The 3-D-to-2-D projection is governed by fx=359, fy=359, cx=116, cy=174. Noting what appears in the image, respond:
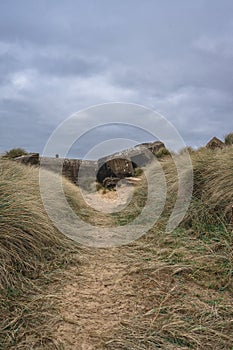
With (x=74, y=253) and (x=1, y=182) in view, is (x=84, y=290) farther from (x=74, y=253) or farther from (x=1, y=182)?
(x=1, y=182)

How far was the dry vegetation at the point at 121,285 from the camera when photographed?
2.21m

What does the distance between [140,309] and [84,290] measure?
21.6 inches

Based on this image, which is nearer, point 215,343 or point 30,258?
point 215,343

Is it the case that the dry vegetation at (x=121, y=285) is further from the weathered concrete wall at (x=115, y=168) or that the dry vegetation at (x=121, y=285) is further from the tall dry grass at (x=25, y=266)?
the weathered concrete wall at (x=115, y=168)

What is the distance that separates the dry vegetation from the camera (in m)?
2.21

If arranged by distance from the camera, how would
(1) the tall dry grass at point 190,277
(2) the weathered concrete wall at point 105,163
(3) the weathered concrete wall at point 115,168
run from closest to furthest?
(1) the tall dry grass at point 190,277 < (3) the weathered concrete wall at point 115,168 < (2) the weathered concrete wall at point 105,163

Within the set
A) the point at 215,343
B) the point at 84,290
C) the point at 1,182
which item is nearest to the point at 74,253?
the point at 84,290

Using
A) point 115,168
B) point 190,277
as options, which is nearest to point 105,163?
point 115,168

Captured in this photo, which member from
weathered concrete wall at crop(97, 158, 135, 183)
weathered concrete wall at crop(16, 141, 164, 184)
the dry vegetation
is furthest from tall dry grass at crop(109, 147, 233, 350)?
weathered concrete wall at crop(16, 141, 164, 184)

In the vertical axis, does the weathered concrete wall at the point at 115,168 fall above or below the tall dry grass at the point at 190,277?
above

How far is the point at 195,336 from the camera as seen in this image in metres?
2.19

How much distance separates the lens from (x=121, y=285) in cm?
296

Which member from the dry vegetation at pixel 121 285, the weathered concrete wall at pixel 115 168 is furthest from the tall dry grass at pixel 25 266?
the weathered concrete wall at pixel 115 168

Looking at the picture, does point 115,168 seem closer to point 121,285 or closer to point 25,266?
point 25,266
